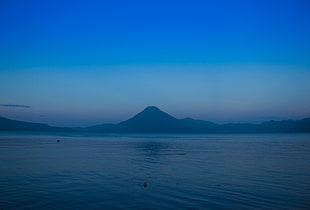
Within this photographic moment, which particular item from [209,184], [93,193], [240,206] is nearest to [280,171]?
[209,184]

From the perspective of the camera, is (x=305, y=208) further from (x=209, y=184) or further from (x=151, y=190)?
(x=151, y=190)

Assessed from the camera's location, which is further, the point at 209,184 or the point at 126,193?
the point at 209,184

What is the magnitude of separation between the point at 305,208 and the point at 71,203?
13.8 meters

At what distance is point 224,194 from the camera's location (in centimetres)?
1688

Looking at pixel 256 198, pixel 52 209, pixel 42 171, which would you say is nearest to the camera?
pixel 52 209

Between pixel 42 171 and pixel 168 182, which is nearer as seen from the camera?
pixel 168 182

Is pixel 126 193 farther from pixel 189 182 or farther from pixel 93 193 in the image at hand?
pixel 189 182

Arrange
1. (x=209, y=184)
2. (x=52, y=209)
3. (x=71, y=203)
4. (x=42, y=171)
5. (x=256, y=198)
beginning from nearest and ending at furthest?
(x=52, y=209)
(x=71, y=203)
(x=256, y=198)
(x=209, y=184)
(x=42, y=171)

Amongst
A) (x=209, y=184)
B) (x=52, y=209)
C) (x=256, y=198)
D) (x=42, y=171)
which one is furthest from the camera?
(x=42, y=171)

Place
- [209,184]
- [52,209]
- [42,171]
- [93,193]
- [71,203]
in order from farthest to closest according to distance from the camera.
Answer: [42,171]
[209,184]
[93,193]
[71,203]
[52,209]

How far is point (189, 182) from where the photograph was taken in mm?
20656

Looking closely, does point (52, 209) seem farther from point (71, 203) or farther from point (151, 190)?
point (151, 190)

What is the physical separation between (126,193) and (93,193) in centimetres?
231

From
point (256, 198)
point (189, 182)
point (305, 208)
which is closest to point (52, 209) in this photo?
point (189, 182)
